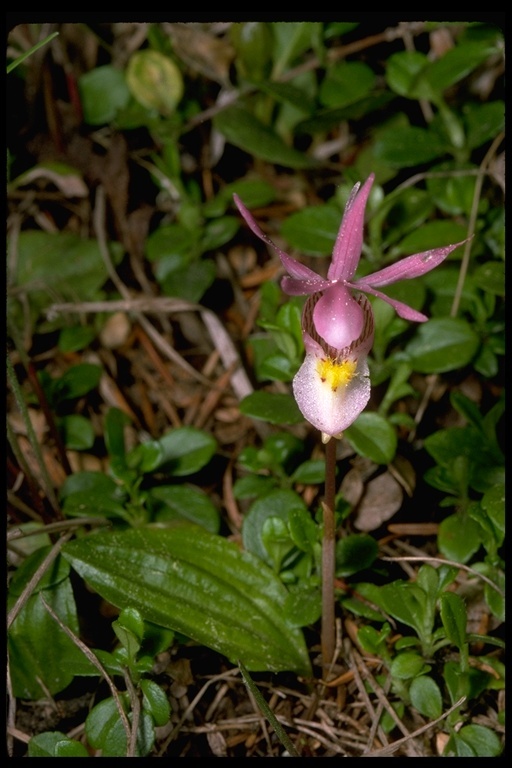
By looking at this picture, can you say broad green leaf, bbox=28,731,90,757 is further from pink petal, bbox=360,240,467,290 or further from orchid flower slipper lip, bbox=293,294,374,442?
pink petal, bbox=360,240,467,290

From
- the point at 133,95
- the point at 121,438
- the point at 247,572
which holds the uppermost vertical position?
the point at 133,95

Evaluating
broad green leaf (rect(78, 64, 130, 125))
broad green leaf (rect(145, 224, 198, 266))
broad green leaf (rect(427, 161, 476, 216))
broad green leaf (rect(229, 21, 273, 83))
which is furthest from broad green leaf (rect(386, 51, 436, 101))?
broad green leaf (rect(78, 64, 130, 125))

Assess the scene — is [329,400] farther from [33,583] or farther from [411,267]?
[33,583]

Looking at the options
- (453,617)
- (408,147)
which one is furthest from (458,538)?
(408,147)

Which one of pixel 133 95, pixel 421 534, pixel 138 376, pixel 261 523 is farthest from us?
pixel 133 95
